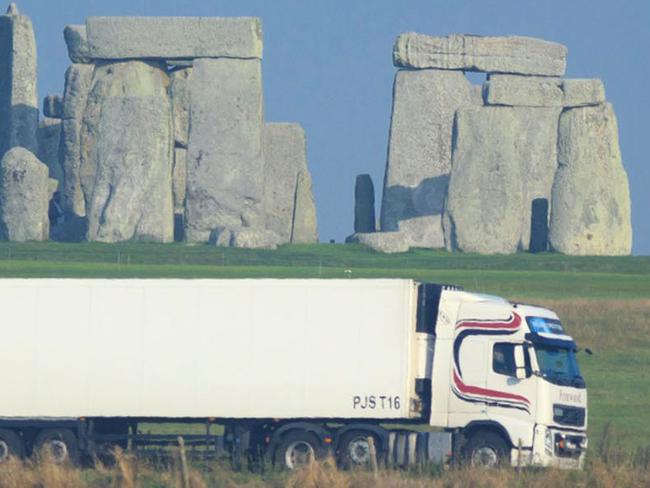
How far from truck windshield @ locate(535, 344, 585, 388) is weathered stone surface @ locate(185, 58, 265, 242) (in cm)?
2976

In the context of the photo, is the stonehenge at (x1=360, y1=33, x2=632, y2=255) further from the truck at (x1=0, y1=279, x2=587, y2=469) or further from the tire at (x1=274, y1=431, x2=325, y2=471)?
the tire at (x1=274, y1=431, x2=325, y2=471)

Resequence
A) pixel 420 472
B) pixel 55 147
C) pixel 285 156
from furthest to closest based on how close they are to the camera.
Result: pixel 55 147 → pixel 285 156 → pixel 420 472

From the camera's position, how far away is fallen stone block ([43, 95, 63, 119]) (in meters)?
67.5

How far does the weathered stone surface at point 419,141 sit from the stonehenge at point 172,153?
85.5 inches

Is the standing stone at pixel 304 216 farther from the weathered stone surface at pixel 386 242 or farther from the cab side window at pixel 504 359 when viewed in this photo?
the cab side window at pixel 504 359

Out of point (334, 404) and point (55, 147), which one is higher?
point (55, 147)

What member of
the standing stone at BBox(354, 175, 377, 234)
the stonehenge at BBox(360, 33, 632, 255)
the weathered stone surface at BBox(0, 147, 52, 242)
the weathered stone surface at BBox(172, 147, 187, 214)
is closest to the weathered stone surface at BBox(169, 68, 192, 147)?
the weathered stone surface at BBox(172, 147, 187, 214)

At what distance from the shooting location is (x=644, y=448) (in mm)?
26578

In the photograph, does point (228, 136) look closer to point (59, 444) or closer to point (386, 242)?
point (386, 242)

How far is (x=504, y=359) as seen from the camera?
2627 cm

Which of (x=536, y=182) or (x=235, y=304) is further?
(x=536, y=182)

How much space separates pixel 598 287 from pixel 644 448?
1685 centimetres

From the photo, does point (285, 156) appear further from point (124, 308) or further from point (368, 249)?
point (124, 308)

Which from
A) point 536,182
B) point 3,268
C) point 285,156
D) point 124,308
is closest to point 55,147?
point 285,156
